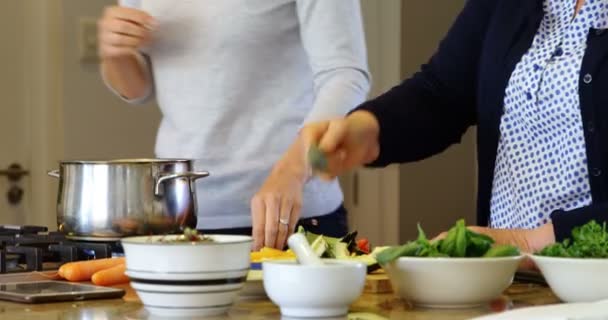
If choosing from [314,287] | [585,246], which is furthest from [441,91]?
[314,287]

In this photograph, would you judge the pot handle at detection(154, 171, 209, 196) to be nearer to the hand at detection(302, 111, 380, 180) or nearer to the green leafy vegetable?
the hand at detection(302, 111, 380, 180)

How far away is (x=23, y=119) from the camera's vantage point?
10.4 ft

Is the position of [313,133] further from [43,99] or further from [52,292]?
[43,99]

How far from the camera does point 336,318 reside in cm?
110

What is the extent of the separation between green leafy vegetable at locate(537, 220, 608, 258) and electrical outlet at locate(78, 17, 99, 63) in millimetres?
2071

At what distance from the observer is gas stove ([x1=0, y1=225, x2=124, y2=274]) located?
1.48m

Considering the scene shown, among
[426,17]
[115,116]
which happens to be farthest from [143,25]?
[426,17]

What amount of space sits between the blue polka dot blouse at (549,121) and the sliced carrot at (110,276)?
0.59 metres

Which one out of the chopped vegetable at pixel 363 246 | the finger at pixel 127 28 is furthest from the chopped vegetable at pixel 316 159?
the finger at pixel 127 28

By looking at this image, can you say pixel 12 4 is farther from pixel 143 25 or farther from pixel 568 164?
pixel 568 164

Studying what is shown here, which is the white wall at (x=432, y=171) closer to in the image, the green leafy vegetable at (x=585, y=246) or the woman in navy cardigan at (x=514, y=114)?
the woman in navy cardigan at (x=514, y=114)

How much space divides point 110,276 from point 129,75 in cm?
69

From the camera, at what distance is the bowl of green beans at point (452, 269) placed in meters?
1.14

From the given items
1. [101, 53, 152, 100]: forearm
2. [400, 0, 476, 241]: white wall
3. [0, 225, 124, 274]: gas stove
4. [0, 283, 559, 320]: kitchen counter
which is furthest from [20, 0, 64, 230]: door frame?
[0, 283, 559, 320]: kitchen counter
